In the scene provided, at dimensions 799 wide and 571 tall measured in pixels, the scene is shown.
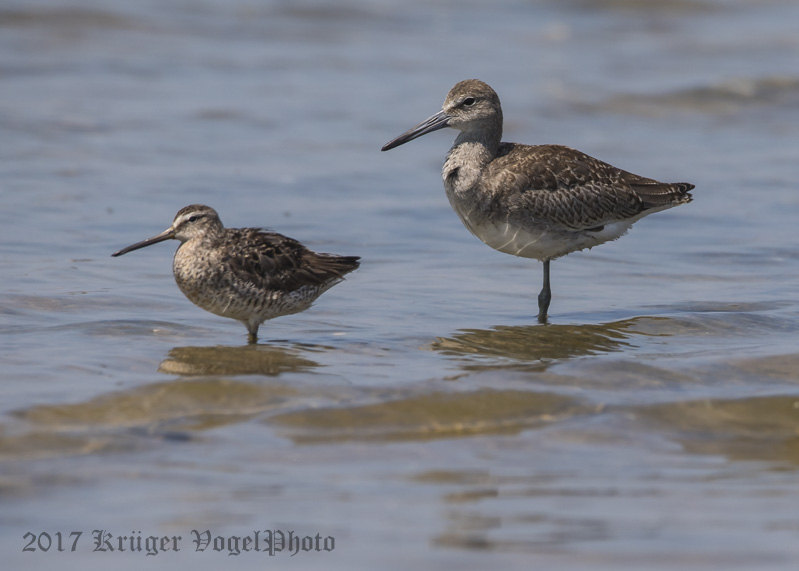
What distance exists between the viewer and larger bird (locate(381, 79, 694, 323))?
29.5ft

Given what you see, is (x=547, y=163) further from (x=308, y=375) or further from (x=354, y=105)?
(x=354, y=105)

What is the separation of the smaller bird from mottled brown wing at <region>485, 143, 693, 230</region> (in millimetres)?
1590

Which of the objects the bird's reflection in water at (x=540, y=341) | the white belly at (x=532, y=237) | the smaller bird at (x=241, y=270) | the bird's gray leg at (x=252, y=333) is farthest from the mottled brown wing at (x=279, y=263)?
the white belly at (x=532, y=237)

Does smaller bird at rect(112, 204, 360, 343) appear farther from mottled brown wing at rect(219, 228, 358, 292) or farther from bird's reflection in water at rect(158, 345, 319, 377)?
bird's reflection in water at rect(158, 345, 319, 377)

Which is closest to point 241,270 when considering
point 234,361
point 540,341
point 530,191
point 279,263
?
point 279,263

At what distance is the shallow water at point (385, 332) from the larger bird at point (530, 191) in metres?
0.59

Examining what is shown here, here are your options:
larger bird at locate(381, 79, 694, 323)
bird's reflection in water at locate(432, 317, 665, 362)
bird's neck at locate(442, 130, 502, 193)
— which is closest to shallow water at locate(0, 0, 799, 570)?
bird's reflection in water at locate(432, 317, 665, 362)

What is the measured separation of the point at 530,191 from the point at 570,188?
36 cm

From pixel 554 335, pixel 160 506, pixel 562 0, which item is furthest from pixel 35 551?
pixel 562 0

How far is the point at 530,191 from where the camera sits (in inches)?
353

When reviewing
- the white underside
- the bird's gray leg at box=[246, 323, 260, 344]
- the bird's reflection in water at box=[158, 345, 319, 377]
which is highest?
the white underside

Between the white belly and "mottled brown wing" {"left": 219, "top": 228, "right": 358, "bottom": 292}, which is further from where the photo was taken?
the white belly

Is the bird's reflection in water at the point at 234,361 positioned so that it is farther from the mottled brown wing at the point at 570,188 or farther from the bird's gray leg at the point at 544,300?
the mottled brown wing at the point at 570,188

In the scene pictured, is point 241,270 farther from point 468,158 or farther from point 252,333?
point 468,158
